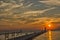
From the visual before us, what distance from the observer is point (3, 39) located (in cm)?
4044

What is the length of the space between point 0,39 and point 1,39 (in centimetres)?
40

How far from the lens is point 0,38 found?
40.1 m

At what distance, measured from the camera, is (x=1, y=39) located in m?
39.7

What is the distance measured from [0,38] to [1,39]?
0.53 metres

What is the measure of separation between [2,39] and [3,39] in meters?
0.35

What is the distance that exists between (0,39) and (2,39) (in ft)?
2.92

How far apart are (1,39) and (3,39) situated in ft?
2.74

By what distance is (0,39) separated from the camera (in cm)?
3928

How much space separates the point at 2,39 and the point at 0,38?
434 mm

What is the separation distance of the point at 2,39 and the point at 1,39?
0.49m
